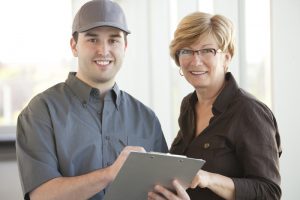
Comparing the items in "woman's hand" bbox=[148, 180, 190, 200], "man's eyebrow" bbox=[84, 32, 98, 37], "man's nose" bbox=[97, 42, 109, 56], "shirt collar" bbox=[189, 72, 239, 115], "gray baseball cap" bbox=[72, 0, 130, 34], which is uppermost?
"gray baseball cap" bbox=[72, 0, 130, 34]

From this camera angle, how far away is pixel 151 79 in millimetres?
2742

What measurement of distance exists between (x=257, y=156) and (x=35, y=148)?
2.53 ft

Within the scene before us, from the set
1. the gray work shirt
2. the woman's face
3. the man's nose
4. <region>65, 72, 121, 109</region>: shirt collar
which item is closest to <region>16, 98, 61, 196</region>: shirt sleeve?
the gray work shirt

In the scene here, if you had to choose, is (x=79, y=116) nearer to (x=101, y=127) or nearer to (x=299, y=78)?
(x=101, y=127)

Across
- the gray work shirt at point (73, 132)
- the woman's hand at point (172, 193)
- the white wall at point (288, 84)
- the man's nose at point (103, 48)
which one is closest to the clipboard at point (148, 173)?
the woman's hand at point (172, 193)

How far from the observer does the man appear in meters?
1.59

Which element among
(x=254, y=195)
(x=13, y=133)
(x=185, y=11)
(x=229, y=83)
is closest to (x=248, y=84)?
(x=185, y=11)

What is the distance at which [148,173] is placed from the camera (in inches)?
54.9

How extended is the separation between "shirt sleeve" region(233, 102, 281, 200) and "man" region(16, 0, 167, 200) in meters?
0.39

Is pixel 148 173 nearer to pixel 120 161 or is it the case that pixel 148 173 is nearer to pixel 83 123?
pixel 120 161

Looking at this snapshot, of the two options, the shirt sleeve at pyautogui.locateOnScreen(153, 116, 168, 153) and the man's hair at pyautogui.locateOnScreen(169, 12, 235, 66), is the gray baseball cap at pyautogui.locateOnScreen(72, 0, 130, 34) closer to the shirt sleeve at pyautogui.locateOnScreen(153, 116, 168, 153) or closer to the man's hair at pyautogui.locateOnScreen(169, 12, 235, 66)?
the man's hair at pyautogui.locateOnScreen(169, 12, 235, 66)

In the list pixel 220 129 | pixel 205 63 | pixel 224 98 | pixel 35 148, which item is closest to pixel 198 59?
pixel 205 63

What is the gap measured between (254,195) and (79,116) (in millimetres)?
693

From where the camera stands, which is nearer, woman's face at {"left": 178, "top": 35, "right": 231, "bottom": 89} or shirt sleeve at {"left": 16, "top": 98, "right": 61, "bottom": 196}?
shirt sleeve at {"left": 16, "top": 98, "right": 61, "bottom": 196}
